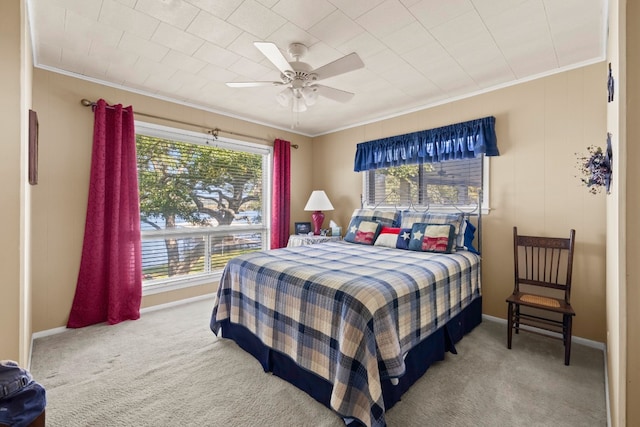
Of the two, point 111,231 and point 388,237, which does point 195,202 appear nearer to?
point 111,231

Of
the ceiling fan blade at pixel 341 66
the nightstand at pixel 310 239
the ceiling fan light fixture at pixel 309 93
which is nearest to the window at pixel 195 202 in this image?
the nightstand at pixel 310 239

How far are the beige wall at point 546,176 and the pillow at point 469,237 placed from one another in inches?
7.1

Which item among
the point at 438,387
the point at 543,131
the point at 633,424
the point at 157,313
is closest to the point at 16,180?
the point at 157,313

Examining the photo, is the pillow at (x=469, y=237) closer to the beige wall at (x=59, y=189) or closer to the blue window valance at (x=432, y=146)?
the blue window valance at (x=432, y=146)

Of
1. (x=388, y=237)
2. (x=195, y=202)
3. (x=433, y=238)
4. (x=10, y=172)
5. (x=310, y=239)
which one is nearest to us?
(x=10, y=172)

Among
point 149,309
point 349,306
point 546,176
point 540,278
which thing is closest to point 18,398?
point 349,306

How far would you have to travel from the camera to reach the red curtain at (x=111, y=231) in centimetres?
298

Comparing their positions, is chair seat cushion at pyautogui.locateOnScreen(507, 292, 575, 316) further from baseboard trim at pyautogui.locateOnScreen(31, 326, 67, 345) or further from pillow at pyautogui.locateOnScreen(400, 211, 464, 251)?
baseboard trim at pyautogui.locateOnScreen(31, 326, 67, 345)

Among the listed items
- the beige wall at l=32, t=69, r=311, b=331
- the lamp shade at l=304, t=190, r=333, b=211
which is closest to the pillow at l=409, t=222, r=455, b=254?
the lamp shade at l=304, t=190, r=333, b=211

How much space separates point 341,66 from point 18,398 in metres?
2.31

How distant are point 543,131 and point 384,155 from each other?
70.4 inches

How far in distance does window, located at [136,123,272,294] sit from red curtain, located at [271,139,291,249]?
0.51 feet

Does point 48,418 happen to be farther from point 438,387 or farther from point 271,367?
point 438,387

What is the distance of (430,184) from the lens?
3.79m
